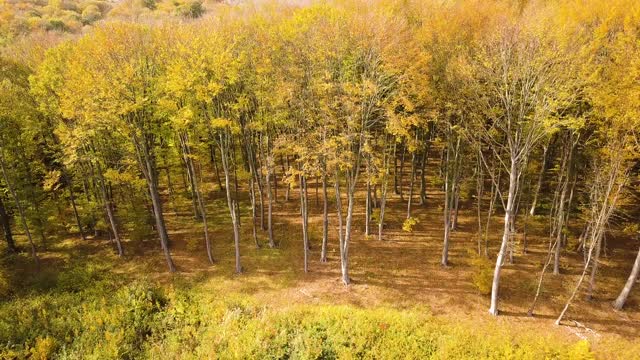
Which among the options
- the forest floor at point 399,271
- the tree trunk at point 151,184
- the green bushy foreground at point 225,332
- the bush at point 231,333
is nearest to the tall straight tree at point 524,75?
the forest floor at point 399,271

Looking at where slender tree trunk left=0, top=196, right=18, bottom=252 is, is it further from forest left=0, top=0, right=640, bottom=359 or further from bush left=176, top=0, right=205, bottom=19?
bush left=176, top=0, right=205, bottom=19

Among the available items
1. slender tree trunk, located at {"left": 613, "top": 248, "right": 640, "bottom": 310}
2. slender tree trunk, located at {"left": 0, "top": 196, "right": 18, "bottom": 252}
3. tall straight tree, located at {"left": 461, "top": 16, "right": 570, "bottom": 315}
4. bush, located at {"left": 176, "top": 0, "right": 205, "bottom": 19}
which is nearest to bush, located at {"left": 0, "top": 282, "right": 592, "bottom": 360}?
tall straight tree, located at {"left": 461, "top": 16, "right": 570, "bottom": 315}

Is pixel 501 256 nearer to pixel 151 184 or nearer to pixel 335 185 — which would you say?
pixel 335 185

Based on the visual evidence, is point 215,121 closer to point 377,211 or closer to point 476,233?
point 377,211

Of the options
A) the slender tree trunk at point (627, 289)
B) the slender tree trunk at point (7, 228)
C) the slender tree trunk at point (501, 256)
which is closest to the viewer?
the slender tree trunk at point (501, 256)

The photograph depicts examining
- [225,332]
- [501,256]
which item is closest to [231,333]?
[225,332]

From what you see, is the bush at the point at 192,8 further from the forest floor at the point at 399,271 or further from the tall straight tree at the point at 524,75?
the tall straight tree at the point at 524,75
